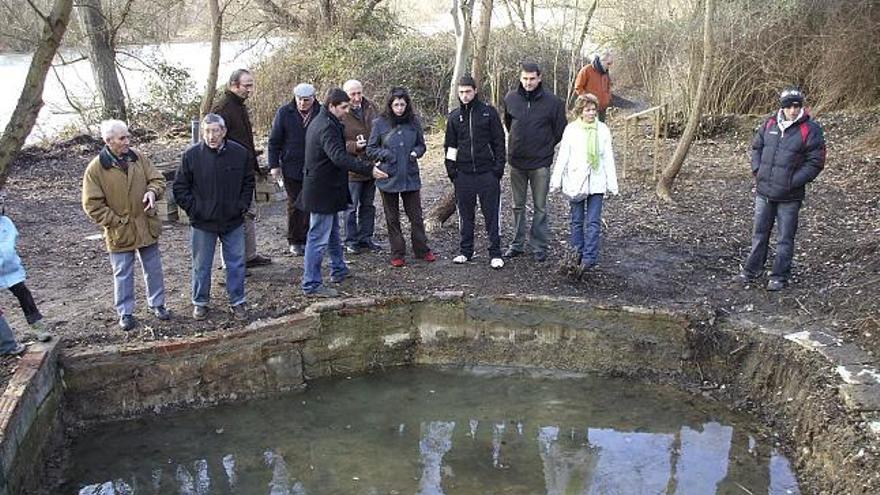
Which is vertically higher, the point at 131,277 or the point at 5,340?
the point at 131,277

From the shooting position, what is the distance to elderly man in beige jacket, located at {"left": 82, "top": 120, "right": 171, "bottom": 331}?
5750 millimetres

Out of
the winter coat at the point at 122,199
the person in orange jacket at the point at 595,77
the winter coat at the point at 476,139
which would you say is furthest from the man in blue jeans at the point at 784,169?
the winter coat at the point at 122,199

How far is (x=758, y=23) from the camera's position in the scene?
12.9m

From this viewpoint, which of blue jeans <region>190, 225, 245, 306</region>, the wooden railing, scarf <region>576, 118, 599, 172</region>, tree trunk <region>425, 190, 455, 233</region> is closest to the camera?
blue jeans <region>190, 225, 245, 306</region>

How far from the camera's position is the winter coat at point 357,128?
741 cm

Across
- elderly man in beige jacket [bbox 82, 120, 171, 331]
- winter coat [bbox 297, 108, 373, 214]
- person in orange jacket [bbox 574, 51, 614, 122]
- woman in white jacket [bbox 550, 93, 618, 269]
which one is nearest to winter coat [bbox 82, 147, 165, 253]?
elderly man in beige jacket [bbox 82, 120, 171, 331]

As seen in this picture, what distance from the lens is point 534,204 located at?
751cm

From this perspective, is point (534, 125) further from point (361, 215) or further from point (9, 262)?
point (9, 262)

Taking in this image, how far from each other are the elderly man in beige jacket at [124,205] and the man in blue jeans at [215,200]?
0.83ft

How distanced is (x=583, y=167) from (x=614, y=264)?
3.66ft

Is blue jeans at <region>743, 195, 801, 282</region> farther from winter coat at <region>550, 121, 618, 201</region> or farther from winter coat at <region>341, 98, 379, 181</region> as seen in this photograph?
winter coat at <region>341, 98, 379, 181</region>

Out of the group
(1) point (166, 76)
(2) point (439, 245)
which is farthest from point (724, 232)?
(1) point (166, 76)

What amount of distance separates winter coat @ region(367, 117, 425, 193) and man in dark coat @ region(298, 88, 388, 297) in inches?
12.5

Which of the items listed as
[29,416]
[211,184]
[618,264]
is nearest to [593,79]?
[618,264]
